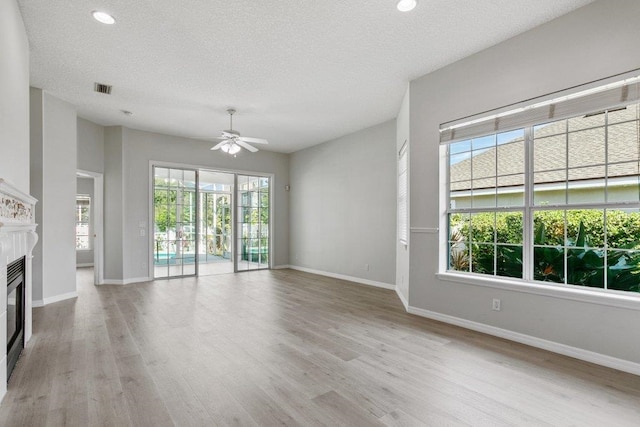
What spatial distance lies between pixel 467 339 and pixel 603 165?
6.48 feet

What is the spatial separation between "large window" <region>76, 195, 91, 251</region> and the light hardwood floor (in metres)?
5.64

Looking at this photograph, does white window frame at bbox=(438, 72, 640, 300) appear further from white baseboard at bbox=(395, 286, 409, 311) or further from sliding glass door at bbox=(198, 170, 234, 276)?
sliding glass door at bbox=(198, 170, 234, 276)

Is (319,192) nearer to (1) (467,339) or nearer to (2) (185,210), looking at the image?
(2) (185,210)

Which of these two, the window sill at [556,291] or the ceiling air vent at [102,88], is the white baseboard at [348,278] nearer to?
the window sill at [556,291]

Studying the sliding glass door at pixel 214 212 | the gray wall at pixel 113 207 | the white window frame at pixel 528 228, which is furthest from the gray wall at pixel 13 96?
the sliding glass door at pixel 214 212

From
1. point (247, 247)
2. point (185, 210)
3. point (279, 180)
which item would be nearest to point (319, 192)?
point (279, 180)

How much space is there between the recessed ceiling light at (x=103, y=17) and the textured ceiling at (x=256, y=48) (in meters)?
0.05

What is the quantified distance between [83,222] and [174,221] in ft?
14.1

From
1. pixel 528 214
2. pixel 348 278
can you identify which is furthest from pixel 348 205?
pixel 528 214

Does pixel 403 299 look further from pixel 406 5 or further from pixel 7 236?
pixel 7 236

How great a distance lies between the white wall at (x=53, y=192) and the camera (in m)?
4.25

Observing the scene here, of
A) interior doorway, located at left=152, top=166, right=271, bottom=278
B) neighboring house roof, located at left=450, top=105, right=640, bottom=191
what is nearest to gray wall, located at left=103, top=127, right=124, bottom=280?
interior doorway, located at left=152, top=166, right=271, bottom=278

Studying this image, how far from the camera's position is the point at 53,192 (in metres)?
4.50

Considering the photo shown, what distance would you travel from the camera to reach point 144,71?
3676 mm
